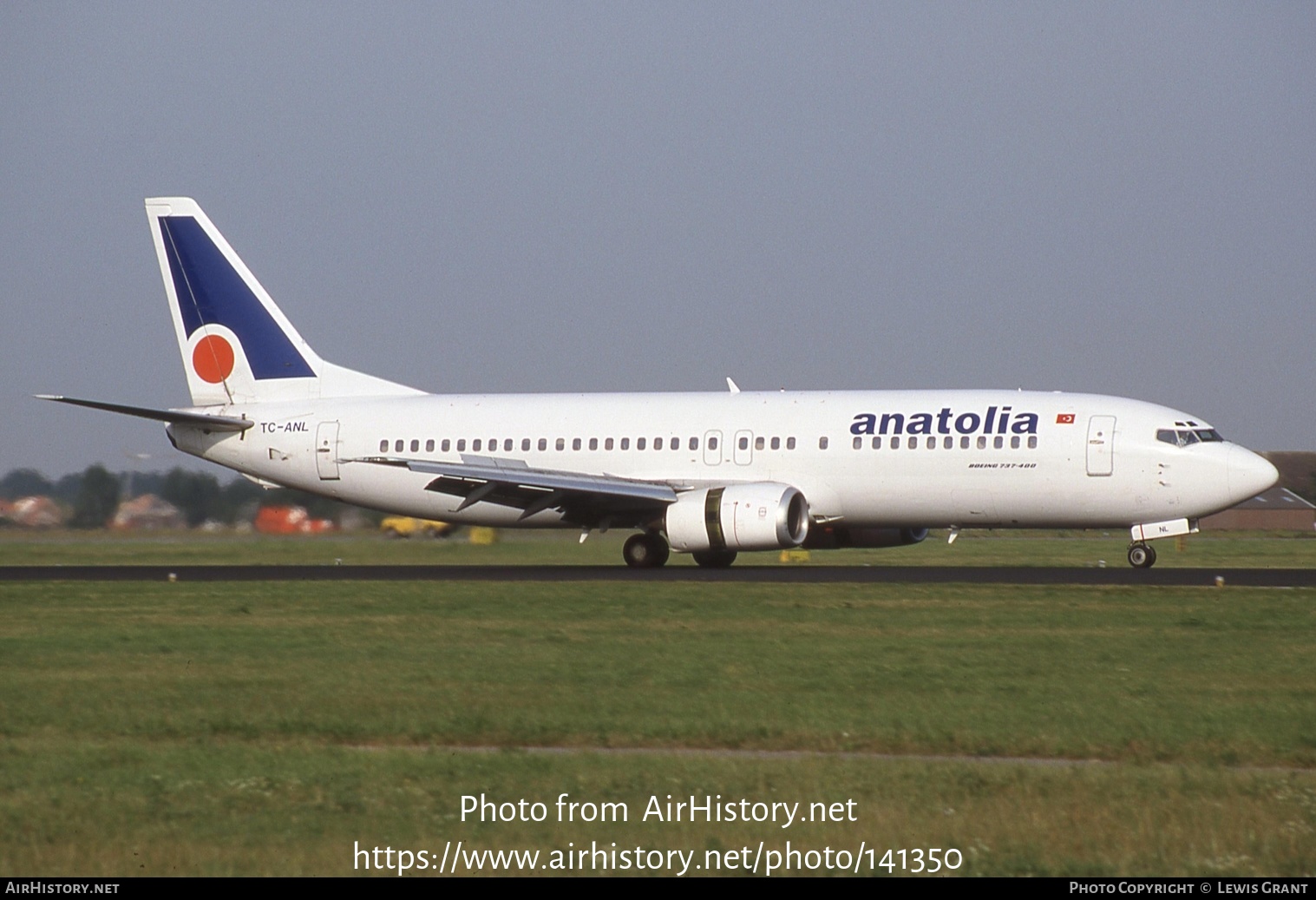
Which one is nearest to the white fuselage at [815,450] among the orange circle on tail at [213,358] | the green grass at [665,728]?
the orange circle on tail at [213,358]

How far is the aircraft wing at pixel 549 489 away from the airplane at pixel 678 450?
0.06 meters

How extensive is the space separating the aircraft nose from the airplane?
0.04 meters

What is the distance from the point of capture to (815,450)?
33312mm

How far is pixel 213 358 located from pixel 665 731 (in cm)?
2848

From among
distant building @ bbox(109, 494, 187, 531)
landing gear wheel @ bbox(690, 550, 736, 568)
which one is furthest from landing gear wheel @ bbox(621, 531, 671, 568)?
distant building @ bbox(109, 494, 187, 531)

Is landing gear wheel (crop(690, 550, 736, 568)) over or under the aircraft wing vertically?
under

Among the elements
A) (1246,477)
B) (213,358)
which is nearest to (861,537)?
(1246,477)

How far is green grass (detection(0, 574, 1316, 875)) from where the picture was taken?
921cm

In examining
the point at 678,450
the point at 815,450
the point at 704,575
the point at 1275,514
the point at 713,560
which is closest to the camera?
the point at 704,575

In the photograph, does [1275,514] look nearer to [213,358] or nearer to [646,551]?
[646,551]

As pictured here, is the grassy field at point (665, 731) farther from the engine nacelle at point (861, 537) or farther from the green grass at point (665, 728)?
the engine nacelle at point (861, 537)

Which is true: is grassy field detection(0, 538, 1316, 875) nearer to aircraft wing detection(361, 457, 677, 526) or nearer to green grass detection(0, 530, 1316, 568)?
aircraft wing detection(361, 457, 677, 526)

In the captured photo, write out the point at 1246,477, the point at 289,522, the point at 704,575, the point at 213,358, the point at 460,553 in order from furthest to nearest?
the point at 289,522, the point at 213,358, the point at 460,553, the point at 704,575, the point at 1246,477
